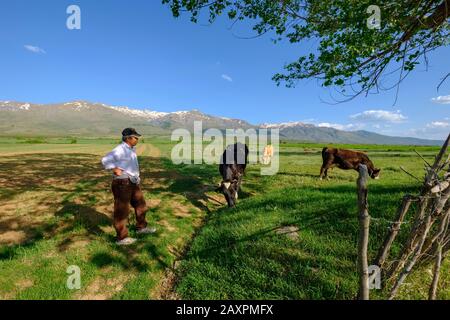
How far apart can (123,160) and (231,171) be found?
435 centimetres

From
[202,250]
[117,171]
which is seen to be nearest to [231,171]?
[202,250]

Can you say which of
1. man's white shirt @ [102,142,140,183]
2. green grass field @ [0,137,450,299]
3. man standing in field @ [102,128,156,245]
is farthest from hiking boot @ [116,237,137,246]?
man's white shirt @ [102,142,140,183]

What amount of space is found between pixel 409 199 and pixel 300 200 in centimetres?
486

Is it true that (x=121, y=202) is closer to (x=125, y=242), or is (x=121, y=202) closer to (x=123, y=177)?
(x=123, y=177)

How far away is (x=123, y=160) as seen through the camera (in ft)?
19.9

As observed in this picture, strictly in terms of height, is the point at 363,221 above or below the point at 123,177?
below

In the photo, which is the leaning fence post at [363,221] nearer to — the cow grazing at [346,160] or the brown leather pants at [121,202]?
the brown leather pants at [121,202]

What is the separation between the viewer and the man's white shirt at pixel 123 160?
5878 mm

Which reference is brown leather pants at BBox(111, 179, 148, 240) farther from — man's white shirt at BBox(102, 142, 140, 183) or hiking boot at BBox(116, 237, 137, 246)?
man's white shirt at BBox(102, 142, 140, 183)

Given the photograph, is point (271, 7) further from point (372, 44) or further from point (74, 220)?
point (74, 220)

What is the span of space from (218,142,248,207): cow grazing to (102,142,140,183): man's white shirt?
10.7 ft

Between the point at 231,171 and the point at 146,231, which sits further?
the point at 231,171
